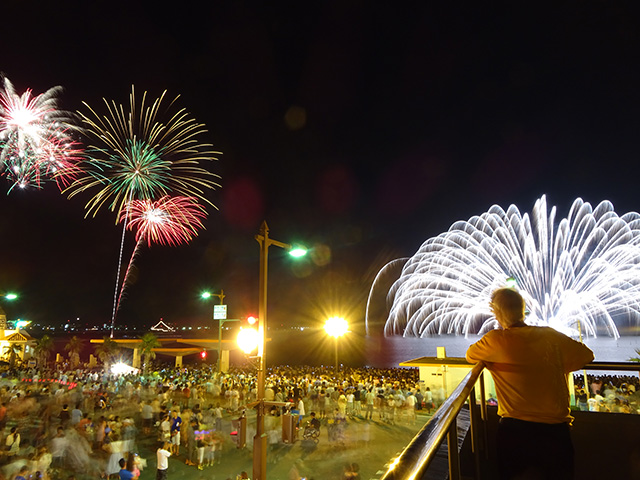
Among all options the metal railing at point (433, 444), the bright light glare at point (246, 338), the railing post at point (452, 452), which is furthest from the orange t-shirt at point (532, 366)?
the bright light glare at point (246, 338)

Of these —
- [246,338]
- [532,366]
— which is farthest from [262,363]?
[532,366]

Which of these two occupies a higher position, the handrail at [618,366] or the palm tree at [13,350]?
the handrail at [618,366]

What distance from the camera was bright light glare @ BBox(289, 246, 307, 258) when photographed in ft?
44.0

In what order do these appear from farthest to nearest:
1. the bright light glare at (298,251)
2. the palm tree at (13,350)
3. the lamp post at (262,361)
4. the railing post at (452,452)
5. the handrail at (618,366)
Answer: the palm tree at (13,350), the bright light glare at (298,251), the lamp post at (262,361), the handrail at (618,366), the railing post at (452,452)

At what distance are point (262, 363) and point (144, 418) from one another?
384 inches

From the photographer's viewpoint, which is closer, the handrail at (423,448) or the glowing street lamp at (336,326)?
the handrail at (423,448)

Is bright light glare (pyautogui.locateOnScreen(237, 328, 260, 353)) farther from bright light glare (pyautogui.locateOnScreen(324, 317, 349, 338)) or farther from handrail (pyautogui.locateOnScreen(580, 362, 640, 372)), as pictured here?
handrail (pyautogui.locateOnScreen(580, 362, 640, 372))

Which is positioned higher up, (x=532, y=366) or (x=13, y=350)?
(x=532, y=366)

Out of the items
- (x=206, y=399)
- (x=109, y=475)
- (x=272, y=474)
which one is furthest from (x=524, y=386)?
(x=206, y=399)

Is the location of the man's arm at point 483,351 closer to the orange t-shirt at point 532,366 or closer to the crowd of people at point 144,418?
the orange t-shirt at point 532,366

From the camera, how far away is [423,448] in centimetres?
157

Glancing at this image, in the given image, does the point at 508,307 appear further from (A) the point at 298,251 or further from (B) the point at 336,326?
(B) the point at 336,326

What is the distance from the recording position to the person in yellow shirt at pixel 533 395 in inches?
107

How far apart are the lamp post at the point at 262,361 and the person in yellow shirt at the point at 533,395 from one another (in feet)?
26.8
